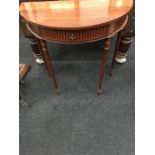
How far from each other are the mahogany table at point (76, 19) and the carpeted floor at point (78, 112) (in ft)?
1.67

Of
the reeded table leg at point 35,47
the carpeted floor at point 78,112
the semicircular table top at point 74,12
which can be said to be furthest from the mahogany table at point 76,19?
the carpeted floor at point 78,112

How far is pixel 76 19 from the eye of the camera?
89cm

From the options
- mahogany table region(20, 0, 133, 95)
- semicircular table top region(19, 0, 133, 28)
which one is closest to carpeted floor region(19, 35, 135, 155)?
mahogany table region(20, 0, 133, 95)

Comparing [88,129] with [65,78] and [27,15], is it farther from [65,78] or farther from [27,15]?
[27,15]

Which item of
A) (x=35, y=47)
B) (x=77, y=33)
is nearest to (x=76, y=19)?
(x=77, y=33)

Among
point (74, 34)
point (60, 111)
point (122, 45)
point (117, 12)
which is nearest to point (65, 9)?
point (74, 34)

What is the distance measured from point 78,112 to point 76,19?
700 mm

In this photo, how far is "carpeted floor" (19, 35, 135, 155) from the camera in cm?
112

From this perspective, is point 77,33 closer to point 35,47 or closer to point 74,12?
point 74,12

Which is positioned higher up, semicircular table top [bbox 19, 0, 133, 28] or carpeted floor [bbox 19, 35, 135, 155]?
semicircular table top [bbox 19, 0, 133, 28]

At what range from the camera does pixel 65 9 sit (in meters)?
0.98

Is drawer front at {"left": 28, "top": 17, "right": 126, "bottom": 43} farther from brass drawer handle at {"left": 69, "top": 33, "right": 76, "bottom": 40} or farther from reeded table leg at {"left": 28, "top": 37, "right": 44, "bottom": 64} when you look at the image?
reeded table leg at {"left": 28, "top": 37, "right": 44, "bottom": 64}

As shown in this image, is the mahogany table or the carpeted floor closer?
the mahogany table

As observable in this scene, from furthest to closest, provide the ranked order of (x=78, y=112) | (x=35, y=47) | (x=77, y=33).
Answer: (x=35, y=47) → (x=78, y=112) → (x=77, y=33)
